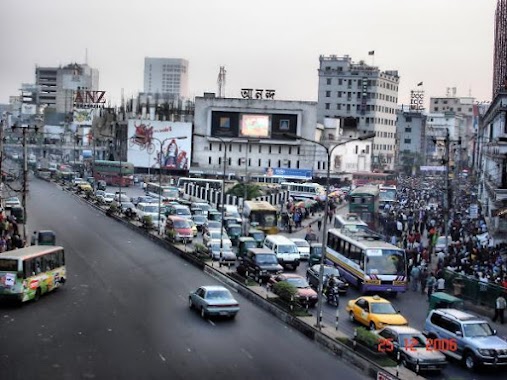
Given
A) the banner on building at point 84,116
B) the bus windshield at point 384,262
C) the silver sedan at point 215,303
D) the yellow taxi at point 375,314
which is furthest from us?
the banner on building at point 84,116

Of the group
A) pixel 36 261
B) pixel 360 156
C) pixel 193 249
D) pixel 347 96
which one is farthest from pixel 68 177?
pixel 36 261

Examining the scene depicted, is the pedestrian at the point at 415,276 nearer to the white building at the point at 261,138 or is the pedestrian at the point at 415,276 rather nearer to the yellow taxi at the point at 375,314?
the yellow taxi at the point at 375,314

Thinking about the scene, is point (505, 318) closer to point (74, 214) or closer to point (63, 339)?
point (63, 339)

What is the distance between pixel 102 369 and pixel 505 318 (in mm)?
15347

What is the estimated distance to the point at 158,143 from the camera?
107 m

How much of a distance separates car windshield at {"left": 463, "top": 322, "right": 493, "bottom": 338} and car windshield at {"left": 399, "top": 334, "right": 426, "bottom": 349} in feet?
4.78

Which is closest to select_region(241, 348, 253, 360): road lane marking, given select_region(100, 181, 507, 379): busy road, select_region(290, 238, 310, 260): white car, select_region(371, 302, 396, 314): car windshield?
select_region(100, 181, 507, 379): busy road

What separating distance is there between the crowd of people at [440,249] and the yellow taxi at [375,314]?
17.3 feet

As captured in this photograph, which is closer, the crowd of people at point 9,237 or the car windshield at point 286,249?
the crowd of people at point 9,237

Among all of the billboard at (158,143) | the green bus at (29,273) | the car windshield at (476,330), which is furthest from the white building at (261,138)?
the car windshield at (476,330)

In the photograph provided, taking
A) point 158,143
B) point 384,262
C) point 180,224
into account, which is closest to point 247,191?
point 180,224

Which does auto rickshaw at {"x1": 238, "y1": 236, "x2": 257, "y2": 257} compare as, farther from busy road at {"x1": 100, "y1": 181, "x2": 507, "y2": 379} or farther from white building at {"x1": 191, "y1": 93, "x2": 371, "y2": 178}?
white building at {"x1": 191, "y1": 93, "x2": 371, "y2": 178}

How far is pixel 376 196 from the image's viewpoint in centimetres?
5344

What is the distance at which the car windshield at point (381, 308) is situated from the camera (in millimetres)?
23938
